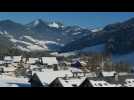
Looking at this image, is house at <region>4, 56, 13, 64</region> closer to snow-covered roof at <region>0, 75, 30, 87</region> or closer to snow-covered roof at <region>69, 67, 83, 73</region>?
snow-covered roof at <region>0, 75, 30, 87</region>

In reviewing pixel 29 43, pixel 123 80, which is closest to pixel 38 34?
pixel 29 43

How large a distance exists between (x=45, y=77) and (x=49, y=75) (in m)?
0.03

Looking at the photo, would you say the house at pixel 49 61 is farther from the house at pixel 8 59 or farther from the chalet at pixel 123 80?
the chalet at pixel 123 80

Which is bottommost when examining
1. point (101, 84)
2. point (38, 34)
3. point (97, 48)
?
point (101, 84)

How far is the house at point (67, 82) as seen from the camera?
7.92 feet

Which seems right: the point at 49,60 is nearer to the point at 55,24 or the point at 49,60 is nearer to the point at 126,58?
the point at 55,24

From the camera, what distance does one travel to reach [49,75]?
2439 millimetres

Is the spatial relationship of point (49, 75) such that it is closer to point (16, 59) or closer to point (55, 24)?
point (16, 59)

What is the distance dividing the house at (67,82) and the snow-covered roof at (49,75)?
0.03 m

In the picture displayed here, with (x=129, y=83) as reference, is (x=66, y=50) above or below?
above

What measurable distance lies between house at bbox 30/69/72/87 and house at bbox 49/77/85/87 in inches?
1.0

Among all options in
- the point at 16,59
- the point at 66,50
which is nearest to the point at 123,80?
the point at 66,50
